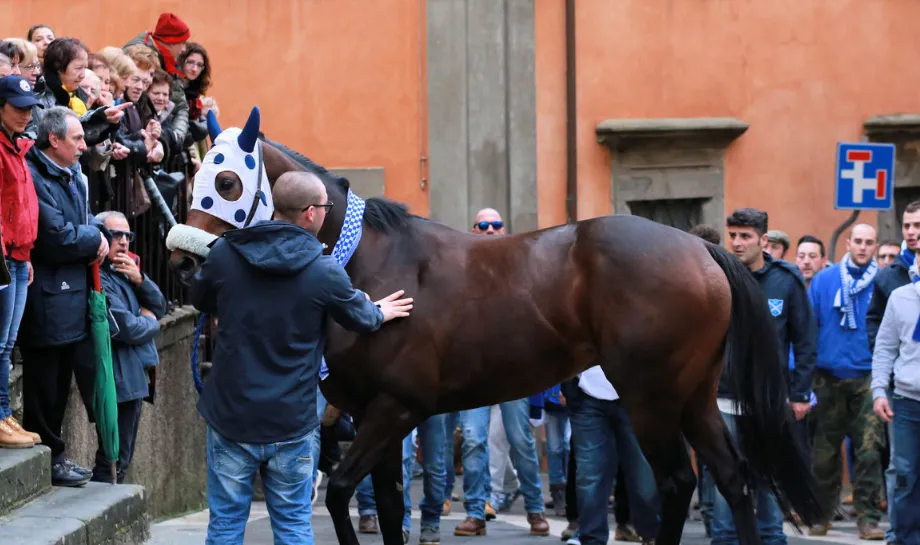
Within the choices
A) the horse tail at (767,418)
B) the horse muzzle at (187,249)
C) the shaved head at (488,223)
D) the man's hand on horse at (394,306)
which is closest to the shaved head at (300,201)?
the man's hand on horse at (394,306)

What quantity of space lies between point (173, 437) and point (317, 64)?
7.08 meters

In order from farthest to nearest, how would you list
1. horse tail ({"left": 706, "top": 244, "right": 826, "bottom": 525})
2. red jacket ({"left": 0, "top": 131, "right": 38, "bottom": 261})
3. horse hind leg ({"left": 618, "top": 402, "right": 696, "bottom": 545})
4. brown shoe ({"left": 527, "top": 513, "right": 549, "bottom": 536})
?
brown shoe ({"left": 527, "top": 513, "right": 549, "bottom": 536}) < horse tail ({"left": 706, "top": 244, "right": 826, "bottom": 525}) < horse hind leg ({"left": 618, "top": 402, "right": 696, "bottom": 545}) < red jacket ({"left": 0, "top": 131, "right": 38, "bottom": 261})

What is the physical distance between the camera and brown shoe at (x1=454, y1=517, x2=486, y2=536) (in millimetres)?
10047

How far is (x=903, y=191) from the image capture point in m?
17.6

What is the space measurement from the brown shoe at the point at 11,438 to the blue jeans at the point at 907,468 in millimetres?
4762

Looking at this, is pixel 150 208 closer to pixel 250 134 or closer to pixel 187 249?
pixel 250 134

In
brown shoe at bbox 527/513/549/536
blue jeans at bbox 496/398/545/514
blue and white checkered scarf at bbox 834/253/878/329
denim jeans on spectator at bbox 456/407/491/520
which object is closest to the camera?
denim jeans on spectator at bbox 456/407/491/520

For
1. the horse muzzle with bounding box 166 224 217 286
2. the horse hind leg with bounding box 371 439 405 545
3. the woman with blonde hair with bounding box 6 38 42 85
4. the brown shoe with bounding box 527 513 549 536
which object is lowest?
the brown shoe with bounding box 527 513 549 536

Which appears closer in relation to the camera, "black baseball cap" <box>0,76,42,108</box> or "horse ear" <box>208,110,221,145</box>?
"black baseball cap" <box>0,76,42,108</box>

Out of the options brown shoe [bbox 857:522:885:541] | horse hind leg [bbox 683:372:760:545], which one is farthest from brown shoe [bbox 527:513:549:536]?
horse hind leg [bbox 683:372:760:545]

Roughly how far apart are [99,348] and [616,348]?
247 cm

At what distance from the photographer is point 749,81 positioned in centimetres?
1730

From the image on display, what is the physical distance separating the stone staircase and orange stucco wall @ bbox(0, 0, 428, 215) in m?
9.19

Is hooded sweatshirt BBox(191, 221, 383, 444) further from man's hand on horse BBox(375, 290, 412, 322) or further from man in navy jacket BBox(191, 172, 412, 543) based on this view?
man's hand on horse BBox(375, 290, 412, 322)
